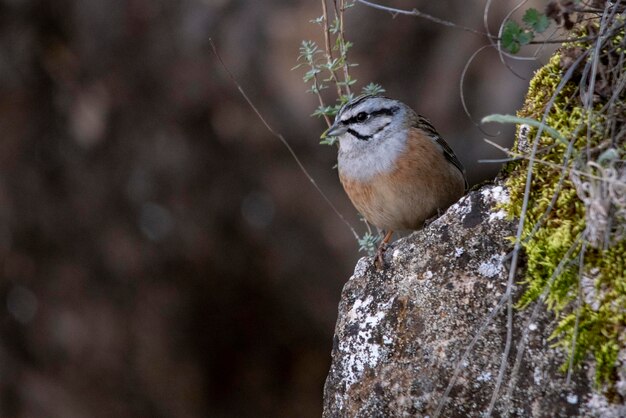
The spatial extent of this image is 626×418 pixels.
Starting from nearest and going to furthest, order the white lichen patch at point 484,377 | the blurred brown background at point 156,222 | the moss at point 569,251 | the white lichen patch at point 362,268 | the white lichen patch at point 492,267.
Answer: the moss at point 569,251 < the white lichen patch at point 484,377 < the white lichen patch at point 492,267 < the white lichen patch at point 362,268 < the blurred brown background at point 156,222

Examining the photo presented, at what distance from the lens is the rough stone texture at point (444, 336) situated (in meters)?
2.85

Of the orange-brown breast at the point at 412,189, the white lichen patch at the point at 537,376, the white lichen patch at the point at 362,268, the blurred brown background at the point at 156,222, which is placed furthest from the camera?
the blurred brown background at the point at 156,222

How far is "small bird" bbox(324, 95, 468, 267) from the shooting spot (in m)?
4.41

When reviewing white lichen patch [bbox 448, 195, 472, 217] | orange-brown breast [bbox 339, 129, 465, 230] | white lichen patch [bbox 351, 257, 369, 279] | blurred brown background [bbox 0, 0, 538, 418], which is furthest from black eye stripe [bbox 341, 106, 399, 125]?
blurred brown background [bbox 0, 0, 538, 418]

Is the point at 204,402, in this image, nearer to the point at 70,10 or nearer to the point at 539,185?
the point at 70,10

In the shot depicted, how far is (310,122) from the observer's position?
7797 millimetres

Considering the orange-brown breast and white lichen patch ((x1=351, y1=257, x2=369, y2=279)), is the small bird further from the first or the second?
white lichen patch ((x1=351, y1=257, x2=369, y2=279))

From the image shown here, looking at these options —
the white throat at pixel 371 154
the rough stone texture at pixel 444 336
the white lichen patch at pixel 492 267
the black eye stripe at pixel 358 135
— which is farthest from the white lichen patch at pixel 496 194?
the black eye stripe at pixel 358 135

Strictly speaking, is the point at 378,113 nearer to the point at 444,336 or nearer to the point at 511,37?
the point at 511,37

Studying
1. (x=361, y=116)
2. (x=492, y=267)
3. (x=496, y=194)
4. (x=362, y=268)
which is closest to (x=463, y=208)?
(x=496, y=194)

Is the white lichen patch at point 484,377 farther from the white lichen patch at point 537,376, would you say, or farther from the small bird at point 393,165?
the small bird at point 393,165

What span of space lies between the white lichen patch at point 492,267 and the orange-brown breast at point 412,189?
1.25 m

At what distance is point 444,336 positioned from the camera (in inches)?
122

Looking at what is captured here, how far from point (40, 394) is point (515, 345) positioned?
688 cm
